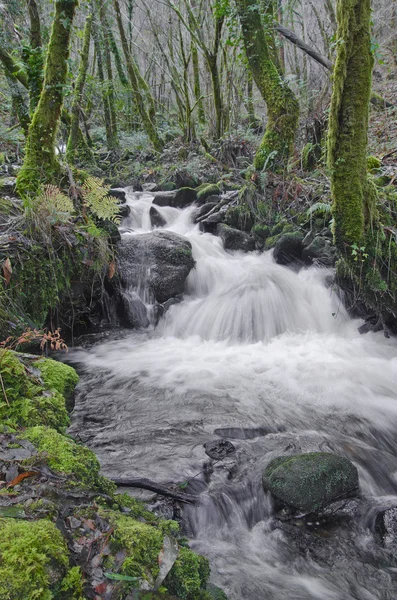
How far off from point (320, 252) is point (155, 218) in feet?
15.2

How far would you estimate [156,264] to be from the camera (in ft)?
25.5

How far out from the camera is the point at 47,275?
5.40 metres

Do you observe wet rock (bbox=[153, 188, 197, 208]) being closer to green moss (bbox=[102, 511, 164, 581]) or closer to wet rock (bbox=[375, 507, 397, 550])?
wet rock (bbox=[375, 507, 397, 550])

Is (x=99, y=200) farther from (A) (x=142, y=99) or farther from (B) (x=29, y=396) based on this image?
(A) (x=142, y=99)

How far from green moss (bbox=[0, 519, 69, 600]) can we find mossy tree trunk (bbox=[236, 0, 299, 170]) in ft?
29.3

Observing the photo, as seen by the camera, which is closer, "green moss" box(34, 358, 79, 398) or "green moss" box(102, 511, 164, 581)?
"green moss" box(102, 511, 164, 581)

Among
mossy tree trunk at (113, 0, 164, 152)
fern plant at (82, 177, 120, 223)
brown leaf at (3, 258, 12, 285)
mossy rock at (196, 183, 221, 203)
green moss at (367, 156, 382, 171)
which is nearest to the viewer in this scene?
brown leaf at (3, 258, 12, 285)

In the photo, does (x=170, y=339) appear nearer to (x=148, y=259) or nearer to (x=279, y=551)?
(x=148, y=259)

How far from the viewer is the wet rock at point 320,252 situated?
26.1 ft

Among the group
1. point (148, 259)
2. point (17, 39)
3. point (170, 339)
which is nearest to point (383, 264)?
point (170, 339)

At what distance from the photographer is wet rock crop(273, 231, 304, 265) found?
8.26 metres

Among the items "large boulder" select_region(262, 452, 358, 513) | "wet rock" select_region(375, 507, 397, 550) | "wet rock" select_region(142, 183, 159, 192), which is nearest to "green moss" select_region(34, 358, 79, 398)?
"large boulder" select_region(262, 452, 358, 513)

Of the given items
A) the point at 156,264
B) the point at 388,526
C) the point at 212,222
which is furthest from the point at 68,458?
the point at 212,222

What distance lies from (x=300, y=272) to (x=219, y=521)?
5.88m
